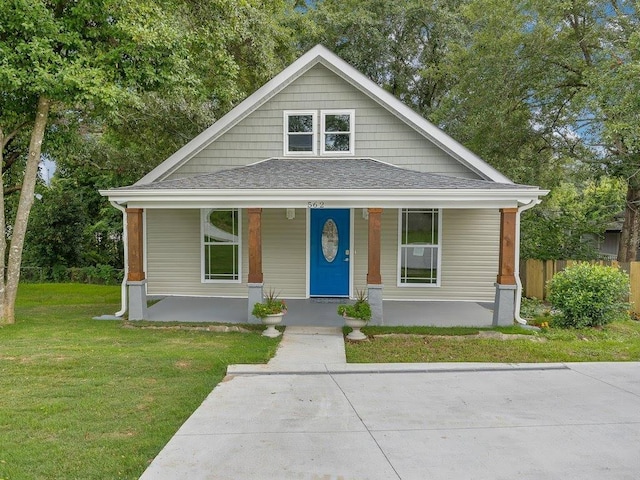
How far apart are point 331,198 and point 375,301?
1941 mm

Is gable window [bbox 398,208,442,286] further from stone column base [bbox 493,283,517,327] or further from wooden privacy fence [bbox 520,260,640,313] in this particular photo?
wooden privacy fence [bbox 520,260,640,313]

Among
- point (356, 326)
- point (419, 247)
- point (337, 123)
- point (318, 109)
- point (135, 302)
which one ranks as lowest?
point (356, 326)

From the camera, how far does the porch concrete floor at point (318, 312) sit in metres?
8.16

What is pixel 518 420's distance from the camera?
4.16 meters

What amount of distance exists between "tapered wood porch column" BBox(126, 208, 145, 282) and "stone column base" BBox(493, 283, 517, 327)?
647 cm

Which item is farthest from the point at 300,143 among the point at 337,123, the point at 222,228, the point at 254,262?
the point at 254,262

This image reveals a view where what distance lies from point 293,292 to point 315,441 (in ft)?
21.8

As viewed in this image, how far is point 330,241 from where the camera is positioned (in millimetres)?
10148

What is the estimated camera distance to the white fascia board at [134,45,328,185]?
973 cm

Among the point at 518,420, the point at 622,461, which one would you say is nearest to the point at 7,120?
the point at 518,420

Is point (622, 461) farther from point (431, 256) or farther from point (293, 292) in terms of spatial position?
point (293, 292)

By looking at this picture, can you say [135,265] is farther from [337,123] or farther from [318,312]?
[337,123]

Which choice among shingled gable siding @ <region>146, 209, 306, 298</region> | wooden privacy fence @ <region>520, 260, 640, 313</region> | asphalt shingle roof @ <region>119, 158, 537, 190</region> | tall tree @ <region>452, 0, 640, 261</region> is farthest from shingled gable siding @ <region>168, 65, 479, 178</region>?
tall tree @ <region>452, 0, 640, 261</region>

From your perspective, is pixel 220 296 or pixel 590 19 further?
pixel 590 19
